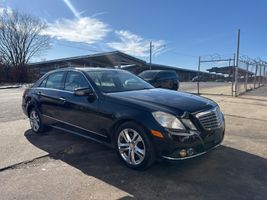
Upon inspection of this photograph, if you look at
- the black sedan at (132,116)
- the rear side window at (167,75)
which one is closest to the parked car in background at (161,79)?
the rear side window at (167,75)

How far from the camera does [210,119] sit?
383 centimetres

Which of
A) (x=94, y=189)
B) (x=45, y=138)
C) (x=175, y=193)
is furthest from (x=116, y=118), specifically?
(x=45, y=138)

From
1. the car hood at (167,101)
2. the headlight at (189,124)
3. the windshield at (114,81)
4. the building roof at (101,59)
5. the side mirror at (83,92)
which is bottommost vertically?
the headlight at (189,124)

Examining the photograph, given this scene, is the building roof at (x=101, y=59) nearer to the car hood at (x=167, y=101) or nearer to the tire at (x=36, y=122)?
the tire at (x=36, y=122)

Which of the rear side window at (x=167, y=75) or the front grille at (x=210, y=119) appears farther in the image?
the rear side window at (x=167, y=75)

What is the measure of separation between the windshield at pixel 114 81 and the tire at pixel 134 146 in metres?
0.91

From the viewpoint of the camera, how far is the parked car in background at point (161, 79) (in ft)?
48.0

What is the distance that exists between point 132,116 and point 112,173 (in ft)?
2.89

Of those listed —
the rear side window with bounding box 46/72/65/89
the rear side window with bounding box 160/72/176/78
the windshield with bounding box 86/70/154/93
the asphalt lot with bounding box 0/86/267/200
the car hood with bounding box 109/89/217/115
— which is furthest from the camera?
the rear side window with bounding box 160/72/176/78

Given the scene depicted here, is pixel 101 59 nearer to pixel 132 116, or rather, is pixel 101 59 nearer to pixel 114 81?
pixel 114 81

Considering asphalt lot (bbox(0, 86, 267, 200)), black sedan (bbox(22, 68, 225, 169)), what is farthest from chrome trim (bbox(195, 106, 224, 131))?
asphalt lot (bbox(0, 86, 267, 200))

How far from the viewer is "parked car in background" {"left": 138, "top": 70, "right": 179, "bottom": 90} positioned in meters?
14.6

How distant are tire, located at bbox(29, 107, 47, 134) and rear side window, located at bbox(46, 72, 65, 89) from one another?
72cm

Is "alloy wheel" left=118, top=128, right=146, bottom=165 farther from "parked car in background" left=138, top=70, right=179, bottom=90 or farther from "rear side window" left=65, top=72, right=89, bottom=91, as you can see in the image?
"parked car in background" left=138, top=70, right=179, bottom=90
